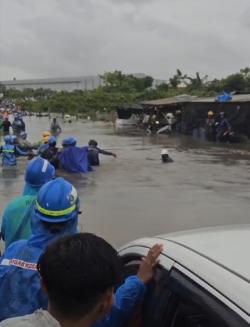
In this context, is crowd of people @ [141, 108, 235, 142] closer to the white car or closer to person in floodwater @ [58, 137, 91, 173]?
person in floodwater @ [58, 137, 91, 173]

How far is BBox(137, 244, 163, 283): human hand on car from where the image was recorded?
2.53 meters

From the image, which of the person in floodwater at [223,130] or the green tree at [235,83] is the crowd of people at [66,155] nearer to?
the person in floodwater at [223,130]

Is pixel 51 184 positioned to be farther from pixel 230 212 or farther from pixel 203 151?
pixel 203 151

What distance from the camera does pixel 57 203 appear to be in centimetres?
301

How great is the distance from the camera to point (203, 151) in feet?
68.9

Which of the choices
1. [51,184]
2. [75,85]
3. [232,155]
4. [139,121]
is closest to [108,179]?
[232,155]

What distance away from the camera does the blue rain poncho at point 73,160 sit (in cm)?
1478

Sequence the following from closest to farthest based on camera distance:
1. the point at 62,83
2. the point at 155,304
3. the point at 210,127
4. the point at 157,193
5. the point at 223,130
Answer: the point at 155,304 < the point at 157,193 < the point at 223,130 < the point at 210,127 < the point at 62,83

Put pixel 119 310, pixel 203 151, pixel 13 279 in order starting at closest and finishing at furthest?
1. pixel 119 310
2. pixel 13 279
3. pixel 203 151

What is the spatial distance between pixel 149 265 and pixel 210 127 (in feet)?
80.1

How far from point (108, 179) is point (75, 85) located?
125102mm

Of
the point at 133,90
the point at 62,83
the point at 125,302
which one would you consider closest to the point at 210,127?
the point at 125,302

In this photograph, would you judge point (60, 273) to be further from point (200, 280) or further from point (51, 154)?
point (51, 154)

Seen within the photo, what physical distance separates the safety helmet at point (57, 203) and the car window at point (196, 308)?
0.84m
